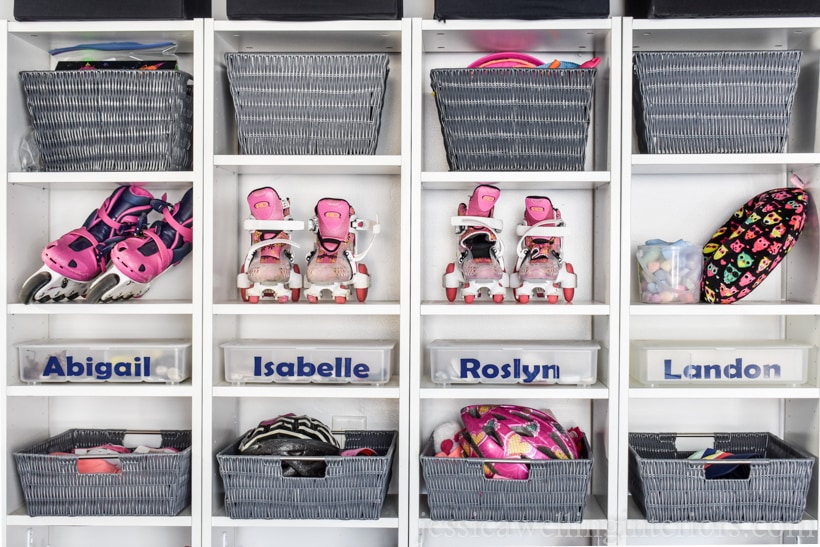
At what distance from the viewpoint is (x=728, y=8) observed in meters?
1.83

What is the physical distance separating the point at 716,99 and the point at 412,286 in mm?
897

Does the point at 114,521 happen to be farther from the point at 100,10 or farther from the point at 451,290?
the point at 100,10

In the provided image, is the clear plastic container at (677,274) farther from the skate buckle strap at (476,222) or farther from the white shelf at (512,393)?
the skate buckle strap at (476,222)

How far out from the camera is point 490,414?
6.49 feet

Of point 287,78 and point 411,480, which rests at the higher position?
point 287,78

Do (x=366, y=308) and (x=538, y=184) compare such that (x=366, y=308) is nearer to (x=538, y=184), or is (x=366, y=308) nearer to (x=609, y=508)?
(x=538, y=184)

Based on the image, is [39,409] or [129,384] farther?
[39,409]

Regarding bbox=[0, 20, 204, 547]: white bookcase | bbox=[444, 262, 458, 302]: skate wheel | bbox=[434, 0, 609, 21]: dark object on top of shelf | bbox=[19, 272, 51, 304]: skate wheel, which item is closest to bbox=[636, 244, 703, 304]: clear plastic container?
bbox=[444, 262, 458, 302]: skate wheel

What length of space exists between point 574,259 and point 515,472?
2.16 ft

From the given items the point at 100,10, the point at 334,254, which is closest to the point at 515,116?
the point at 334,254

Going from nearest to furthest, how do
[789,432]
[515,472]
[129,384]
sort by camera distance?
[515,472], [129,384], [789,432]

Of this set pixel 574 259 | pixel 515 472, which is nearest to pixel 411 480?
pixel 515 472

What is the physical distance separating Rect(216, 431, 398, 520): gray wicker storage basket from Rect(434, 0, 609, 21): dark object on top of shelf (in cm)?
113

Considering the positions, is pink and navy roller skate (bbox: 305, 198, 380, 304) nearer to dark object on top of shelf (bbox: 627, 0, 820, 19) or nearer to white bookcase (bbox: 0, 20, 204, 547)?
white bookcase (bbox: 0, 20, 204, 547)
